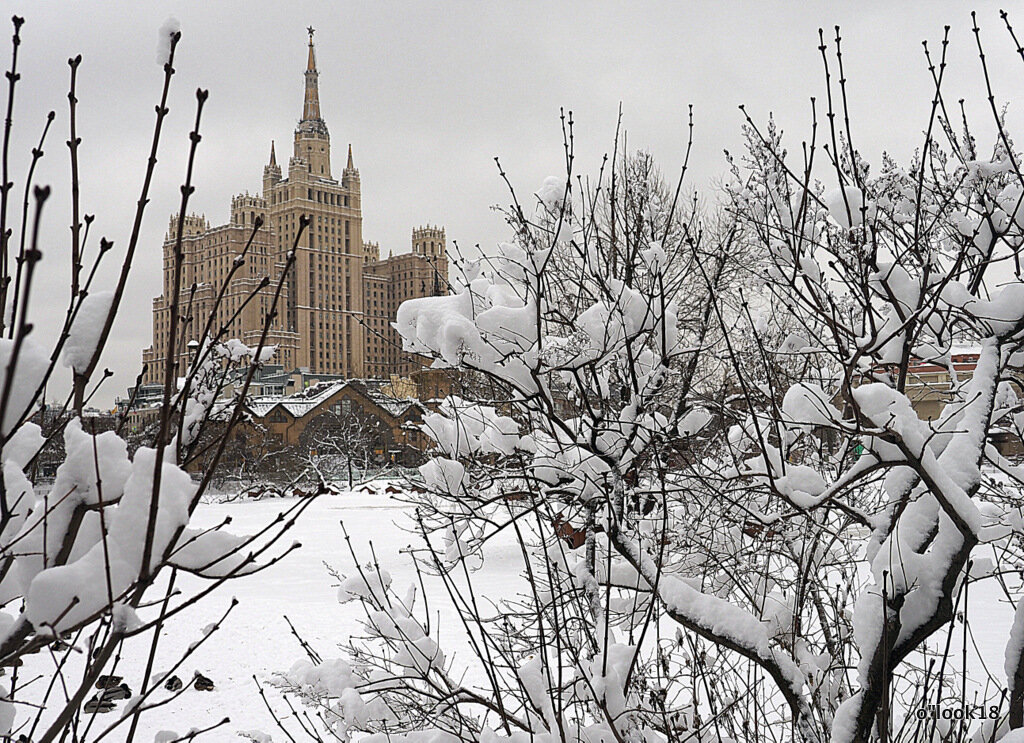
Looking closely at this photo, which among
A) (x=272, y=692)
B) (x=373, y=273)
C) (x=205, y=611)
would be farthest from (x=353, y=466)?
(x=373, y=273)

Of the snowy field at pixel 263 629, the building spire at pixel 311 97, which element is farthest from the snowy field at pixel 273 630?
the building spire at pixel 311 97

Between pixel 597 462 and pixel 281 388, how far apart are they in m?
47.6

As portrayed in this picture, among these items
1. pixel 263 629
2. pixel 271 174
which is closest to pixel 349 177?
pixel 271 174

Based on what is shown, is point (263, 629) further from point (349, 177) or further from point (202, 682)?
point (349, 177)

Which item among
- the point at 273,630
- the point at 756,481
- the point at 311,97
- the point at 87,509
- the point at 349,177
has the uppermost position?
the point at 311,97

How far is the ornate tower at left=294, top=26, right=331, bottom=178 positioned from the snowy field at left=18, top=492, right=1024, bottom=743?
88.7 m

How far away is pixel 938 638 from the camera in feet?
20.9

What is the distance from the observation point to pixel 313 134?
101m

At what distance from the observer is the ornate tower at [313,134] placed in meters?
99.3

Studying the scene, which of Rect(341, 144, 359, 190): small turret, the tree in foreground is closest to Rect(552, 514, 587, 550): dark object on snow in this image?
the tree in foreground

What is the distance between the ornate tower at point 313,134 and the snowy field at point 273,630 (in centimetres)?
8870

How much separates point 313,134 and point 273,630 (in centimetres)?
9920

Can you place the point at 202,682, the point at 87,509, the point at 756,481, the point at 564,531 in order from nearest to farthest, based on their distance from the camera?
the point at 87,509 → the point at 202,682 → the point at 756,481 → the point at 564,531

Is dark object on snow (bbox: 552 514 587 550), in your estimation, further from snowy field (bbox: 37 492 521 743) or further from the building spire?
the building spire
